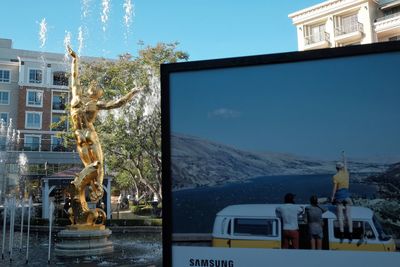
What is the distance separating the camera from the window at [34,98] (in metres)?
49.8

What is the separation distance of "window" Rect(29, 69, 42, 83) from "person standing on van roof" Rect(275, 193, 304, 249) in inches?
2050

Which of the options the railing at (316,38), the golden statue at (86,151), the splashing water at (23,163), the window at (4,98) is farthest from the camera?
the window at (4,98)

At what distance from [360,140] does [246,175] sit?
89cm

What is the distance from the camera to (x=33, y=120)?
49.7 metres

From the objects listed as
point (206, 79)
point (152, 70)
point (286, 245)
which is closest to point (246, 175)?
point (286, 245)

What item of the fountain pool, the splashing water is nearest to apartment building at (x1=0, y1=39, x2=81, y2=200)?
the splashing water

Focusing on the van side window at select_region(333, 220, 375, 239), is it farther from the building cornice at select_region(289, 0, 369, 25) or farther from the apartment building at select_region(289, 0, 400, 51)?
the building cornice at select_region(289, 0, 369, 25)

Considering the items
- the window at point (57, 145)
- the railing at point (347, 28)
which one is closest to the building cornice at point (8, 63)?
the window at point (57, 145)

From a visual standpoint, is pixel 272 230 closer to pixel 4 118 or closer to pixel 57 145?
pixel 57 145

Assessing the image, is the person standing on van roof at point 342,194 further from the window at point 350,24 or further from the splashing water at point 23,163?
the splashing water at point 23,163

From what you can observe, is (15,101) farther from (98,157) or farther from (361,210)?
(361,210)

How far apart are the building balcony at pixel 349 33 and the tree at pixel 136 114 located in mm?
17809

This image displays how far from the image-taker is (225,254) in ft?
10.8

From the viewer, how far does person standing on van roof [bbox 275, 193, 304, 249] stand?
10.5 feet
